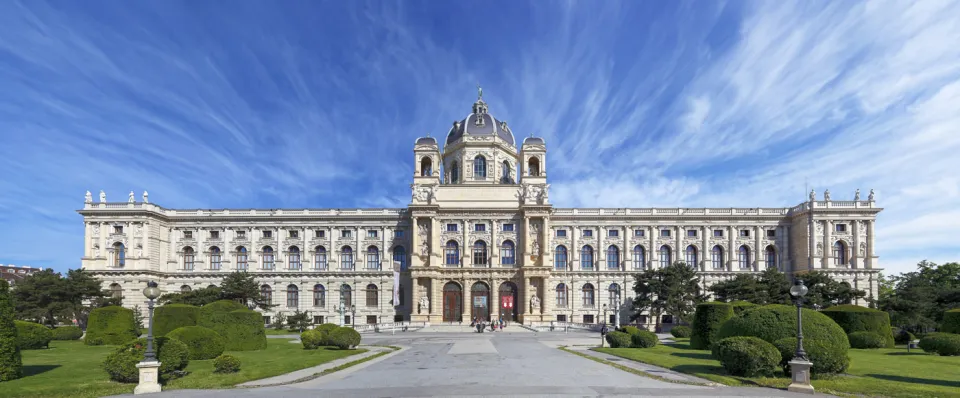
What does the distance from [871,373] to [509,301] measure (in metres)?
51.0

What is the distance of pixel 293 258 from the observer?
77.2 metres

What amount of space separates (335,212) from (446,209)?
15.2 metres

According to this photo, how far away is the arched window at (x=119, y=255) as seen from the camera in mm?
72188

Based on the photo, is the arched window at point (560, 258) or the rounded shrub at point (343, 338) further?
the arched window at point (560, 258)

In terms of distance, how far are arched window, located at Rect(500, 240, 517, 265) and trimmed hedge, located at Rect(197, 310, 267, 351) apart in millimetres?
42424

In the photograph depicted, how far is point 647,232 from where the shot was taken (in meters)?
76.8

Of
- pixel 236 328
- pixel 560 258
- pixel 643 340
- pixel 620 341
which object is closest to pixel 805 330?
pixel 643 340

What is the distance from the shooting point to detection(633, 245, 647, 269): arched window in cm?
7656

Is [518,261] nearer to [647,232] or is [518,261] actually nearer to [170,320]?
[647,232]

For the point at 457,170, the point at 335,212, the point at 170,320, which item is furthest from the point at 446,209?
the point at 170,320

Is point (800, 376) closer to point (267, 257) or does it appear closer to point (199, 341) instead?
point (199, 341)

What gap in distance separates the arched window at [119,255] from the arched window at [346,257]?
2611 cm

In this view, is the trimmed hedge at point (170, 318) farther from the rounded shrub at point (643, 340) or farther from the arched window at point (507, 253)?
the arched window at point (507, 253)

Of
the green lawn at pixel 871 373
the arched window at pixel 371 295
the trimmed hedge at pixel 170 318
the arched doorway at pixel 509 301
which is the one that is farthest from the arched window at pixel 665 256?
the trimmed hedge at pixel 170 318
